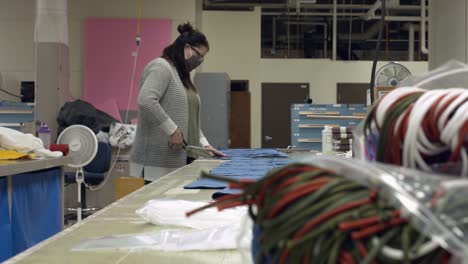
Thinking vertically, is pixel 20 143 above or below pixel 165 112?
below

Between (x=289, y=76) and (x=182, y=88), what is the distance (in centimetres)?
658

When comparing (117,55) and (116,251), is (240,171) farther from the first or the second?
(117,55)

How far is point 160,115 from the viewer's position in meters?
2.29

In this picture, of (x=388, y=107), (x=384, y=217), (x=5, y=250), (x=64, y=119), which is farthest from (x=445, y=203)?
(x=64, y=119)

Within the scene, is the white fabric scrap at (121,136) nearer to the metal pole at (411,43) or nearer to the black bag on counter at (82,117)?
the black bag on counter at (82,117)

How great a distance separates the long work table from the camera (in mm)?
758

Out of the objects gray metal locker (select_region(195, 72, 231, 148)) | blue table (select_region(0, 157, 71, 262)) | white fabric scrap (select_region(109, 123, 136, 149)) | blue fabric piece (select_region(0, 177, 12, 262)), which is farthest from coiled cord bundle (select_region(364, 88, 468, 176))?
gray metal locker (select_region(195, 72, 231, 148))

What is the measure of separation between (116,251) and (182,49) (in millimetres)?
1797

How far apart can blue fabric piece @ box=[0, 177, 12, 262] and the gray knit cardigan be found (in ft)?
1.92

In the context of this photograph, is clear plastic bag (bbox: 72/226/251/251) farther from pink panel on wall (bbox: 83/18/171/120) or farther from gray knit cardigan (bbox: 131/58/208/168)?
pink panel on wall (bbox: 83/18/171/120)

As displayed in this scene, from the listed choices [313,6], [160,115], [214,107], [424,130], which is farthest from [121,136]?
[313,6]

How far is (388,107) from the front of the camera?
448 millimetres

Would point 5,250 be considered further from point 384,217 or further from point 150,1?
point 150,1

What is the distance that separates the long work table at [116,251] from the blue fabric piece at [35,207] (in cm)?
107
